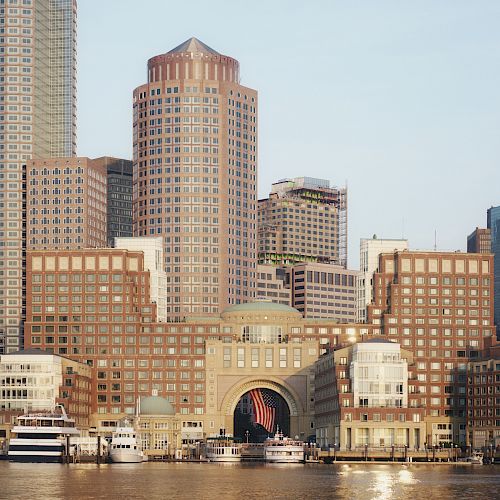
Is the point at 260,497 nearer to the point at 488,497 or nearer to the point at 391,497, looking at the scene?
the point at 391,497

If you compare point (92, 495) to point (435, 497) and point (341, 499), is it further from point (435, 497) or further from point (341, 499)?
point (435, 497)

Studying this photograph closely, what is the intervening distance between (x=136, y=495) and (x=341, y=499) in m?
27.0

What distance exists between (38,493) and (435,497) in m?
52.4

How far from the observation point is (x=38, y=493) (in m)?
198

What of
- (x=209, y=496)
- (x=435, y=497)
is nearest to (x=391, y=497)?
(x=435, y=497)

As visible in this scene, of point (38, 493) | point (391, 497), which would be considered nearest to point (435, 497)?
point (391, 497)

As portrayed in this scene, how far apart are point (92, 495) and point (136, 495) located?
A: 5751 millimetres

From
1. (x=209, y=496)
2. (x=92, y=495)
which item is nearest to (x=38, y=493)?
(x=92, y=495)

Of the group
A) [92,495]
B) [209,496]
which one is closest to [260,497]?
[209,496]

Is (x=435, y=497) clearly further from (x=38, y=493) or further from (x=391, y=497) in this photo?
(x=38, y=493)

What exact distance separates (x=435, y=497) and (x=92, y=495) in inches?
1779

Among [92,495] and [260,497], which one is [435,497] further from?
[92,495]

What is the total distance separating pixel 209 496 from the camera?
196375mm

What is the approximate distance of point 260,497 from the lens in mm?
194875
